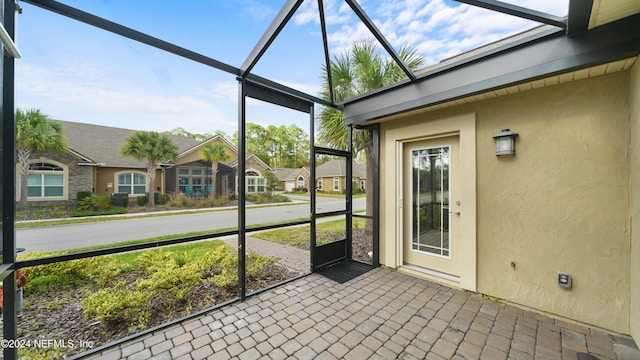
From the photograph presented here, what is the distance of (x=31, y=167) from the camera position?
2.79m

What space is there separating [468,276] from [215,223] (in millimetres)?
7927

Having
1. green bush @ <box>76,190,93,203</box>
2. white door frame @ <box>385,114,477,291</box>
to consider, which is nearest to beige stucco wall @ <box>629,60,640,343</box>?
white door frame @ <box>385,114,477,291</box>

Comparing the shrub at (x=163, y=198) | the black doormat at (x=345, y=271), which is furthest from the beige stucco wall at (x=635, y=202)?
the shrub at (x=163, y=198)

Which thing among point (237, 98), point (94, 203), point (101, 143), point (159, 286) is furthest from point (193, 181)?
point (237, 98)

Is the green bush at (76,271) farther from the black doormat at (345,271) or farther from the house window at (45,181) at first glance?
the black doormat at (345,271)

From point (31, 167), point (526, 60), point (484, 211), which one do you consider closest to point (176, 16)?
point (31, 167)

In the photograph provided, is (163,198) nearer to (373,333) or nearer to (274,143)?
(274,143)

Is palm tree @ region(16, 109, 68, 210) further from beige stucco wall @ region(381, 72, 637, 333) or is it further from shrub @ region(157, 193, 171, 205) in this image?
beige stucco wall @ region(381, 72, 637, 333)

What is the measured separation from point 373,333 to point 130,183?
10.4 metres

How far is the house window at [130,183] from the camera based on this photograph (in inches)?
332

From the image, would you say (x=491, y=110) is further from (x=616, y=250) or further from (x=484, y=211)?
(x=616, y=250)

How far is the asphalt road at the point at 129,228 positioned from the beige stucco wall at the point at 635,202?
3146 millimetres

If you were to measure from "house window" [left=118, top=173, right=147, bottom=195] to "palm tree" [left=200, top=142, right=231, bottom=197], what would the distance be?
112 inches

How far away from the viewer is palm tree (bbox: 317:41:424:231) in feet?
14.8
